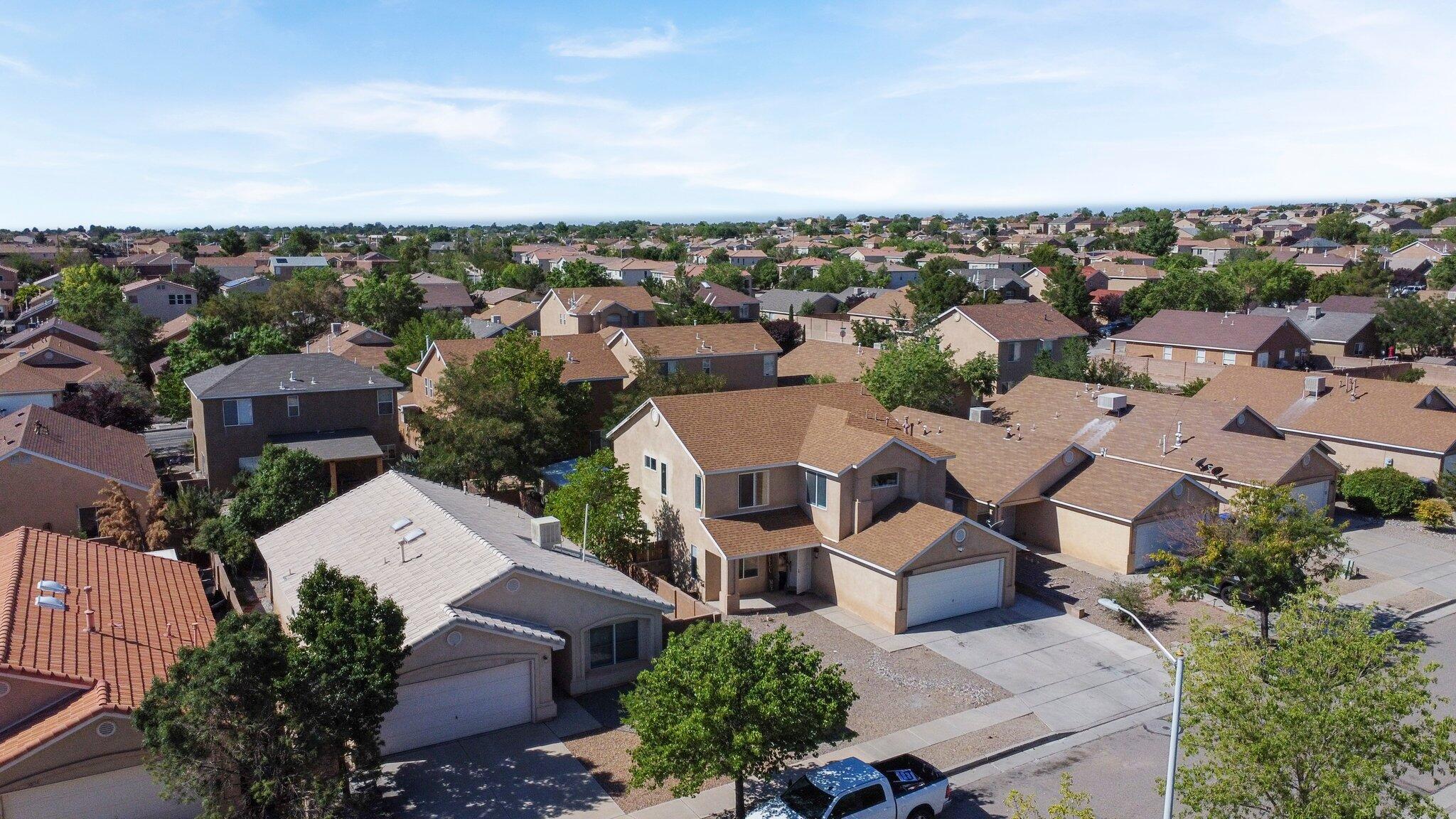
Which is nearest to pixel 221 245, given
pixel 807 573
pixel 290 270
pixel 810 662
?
pixel 290 270

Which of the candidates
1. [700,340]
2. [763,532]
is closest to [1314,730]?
[763,532]

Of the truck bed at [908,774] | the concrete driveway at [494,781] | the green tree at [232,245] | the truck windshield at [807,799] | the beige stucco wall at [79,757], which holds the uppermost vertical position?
the green tree at [232,245]

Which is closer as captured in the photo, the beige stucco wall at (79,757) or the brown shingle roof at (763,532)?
the beige stucco wall at (79,757)

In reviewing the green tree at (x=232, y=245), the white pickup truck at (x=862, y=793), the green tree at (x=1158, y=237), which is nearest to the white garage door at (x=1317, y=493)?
the white pickup truck at (x=862, y=793)

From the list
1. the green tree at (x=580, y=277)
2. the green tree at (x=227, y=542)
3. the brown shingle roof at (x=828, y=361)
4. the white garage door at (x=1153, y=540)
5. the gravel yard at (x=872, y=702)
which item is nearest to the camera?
the gravel yard at (x=872, y=702)

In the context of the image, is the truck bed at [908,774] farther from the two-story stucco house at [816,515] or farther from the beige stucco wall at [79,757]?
the beige stucco wall at [79,757]

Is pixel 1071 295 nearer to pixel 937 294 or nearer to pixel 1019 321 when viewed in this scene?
pixel 937 294
